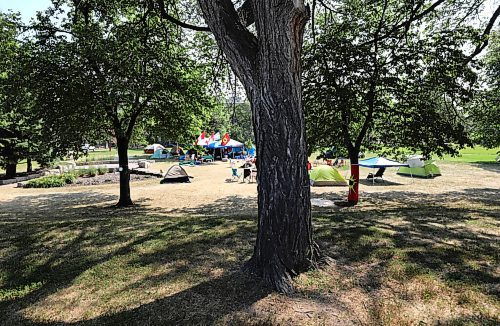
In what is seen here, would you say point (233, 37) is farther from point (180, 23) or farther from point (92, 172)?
point (92, 172)

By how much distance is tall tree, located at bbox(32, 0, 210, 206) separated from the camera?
31.7ft

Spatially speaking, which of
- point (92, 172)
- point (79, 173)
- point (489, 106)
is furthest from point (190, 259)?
point (92, 172)

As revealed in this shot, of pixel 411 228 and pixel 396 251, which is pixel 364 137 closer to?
pixel 411 228

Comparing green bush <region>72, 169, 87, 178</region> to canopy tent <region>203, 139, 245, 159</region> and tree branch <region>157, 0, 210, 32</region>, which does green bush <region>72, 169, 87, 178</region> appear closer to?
canopy tent <region>203, 139, 245, 159</region>

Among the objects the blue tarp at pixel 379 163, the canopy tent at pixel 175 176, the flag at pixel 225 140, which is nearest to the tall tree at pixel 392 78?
the blue tarp at pixel 379 163

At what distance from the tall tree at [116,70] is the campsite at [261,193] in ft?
0.22

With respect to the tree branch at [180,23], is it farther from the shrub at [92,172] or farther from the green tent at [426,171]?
the green tent at [426,171]

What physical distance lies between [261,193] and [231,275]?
1073mm

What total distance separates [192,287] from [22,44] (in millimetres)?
11161

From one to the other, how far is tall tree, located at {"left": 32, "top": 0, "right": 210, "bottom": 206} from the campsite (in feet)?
0.22

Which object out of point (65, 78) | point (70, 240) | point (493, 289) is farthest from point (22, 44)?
point (493, 289)

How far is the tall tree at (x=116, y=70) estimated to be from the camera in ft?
31.7

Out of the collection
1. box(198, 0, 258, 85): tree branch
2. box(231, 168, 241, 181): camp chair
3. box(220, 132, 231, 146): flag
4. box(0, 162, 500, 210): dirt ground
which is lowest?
box(0, 162, 500, 210): dirt ground

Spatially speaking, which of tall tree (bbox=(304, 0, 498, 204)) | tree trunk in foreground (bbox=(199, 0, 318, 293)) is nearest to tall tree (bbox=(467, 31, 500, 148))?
tall tree (bbox=(304, 0, 498, 204))
